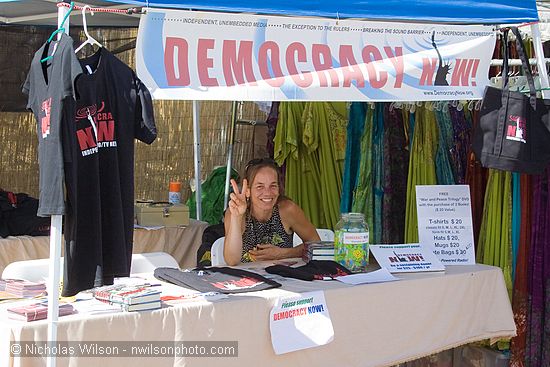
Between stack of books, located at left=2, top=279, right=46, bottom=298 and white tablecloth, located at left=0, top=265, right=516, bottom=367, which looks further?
stack of books, located at left=2, top=279, right=46, bottom=298

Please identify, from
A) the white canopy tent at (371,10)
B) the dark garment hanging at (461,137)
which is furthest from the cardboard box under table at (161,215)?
the dark garment hanging at (461,137)

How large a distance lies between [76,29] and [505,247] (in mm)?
3183

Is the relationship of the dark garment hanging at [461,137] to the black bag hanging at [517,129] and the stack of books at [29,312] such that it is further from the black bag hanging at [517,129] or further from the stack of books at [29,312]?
the stack of books at [29,312]

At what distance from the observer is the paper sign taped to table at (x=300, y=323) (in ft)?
10.4

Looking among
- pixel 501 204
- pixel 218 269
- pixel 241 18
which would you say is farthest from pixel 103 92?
pixel 501 204

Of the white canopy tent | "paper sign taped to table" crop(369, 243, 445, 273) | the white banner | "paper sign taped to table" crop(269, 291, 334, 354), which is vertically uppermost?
the white canopy tent

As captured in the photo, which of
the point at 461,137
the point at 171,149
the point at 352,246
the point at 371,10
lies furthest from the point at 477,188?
the point at 171,149

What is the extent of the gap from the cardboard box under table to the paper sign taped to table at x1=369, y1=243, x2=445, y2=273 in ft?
6.66

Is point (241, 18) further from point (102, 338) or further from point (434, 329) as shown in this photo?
point (434, 329)

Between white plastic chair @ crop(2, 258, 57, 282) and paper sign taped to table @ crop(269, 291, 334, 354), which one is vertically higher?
white plastic chair @ crop(2, 258, 57, 282)

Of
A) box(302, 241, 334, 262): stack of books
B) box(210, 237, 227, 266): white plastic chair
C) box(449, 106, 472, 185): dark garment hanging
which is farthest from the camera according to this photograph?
box(449, 106, 472, 185): dark garment hanging

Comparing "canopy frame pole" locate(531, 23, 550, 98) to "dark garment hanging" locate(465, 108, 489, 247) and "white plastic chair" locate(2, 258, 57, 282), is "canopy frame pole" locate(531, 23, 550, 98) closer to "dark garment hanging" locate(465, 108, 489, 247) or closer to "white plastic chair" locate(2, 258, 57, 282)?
"dark garment hanging" locate(465, 108, 489, 247)

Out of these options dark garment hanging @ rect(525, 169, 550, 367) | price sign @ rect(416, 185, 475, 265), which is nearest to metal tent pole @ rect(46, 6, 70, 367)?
price sign @ rect(416, 185, 475, 265)

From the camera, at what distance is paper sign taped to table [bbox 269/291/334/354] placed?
10.4 feet
